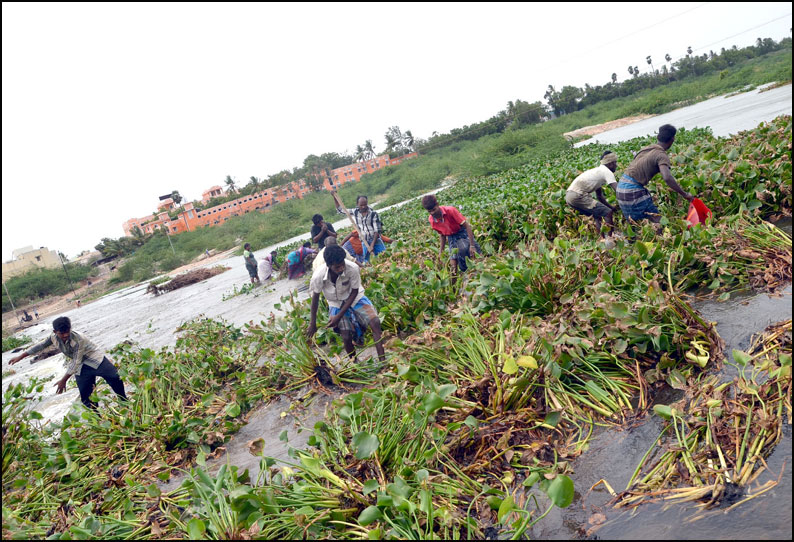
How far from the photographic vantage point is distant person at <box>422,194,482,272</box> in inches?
259

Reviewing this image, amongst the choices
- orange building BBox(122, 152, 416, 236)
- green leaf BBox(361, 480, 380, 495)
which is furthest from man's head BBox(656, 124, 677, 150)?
orange building BBox(122, 152, 416, 236)

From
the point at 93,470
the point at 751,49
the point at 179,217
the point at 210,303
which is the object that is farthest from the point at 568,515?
the point at 751,49

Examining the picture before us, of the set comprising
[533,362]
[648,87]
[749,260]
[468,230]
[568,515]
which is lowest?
[568,515]

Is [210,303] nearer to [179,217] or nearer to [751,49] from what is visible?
[179,217]

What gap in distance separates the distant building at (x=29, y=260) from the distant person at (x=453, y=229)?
236ft

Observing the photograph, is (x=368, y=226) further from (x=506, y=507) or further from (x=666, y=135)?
(x=506, y=507)

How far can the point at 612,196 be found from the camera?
735 centimetres

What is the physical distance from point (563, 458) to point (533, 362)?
591mm

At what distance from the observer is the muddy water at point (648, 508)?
2051mm

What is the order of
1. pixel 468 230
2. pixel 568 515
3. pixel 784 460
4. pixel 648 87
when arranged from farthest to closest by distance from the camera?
pixel 648 87 < pixel 468 230 < pixel 568 515 < pixel 784 460

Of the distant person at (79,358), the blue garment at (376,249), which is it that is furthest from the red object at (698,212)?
the distant person at (79,358)

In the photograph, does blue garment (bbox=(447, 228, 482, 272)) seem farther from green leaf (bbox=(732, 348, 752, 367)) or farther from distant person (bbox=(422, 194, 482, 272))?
green leaf (bbox=(732, 348, 752, 367))

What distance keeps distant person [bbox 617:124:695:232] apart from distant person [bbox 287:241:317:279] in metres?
8.35

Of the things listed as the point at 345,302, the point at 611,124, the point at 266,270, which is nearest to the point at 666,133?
the point at 345,302
